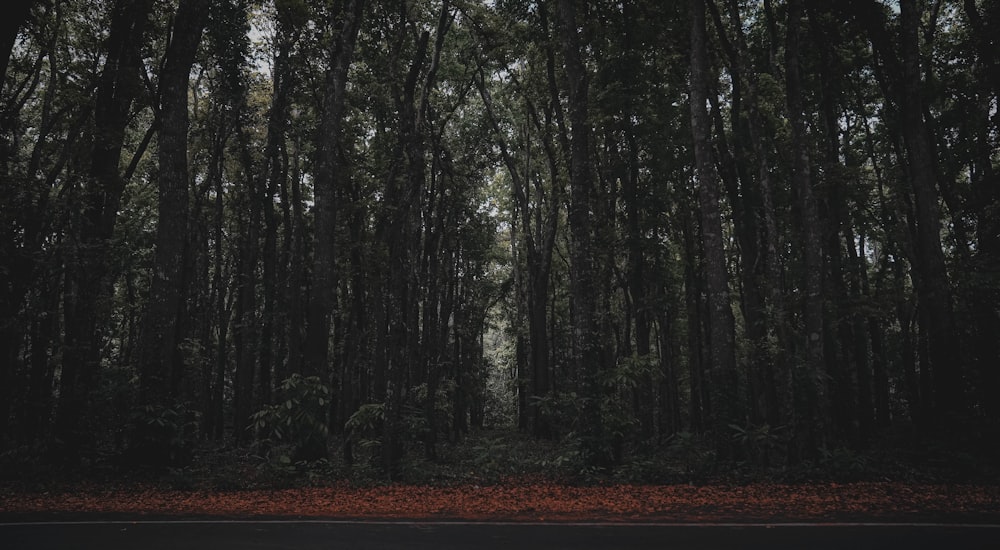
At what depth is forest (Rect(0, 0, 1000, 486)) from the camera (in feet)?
46.5

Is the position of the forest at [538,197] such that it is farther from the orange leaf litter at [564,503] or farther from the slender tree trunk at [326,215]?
the orange leaf litter at [564,503]

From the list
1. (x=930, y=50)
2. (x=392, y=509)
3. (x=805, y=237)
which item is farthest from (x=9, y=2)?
(x=930, y=50)

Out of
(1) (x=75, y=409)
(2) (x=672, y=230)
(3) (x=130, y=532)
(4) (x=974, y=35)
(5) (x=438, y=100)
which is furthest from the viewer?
(2) (x=672, y=230)

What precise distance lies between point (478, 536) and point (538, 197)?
73.3 feet

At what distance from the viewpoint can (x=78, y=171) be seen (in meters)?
17.1

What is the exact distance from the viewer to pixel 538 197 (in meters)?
28.8

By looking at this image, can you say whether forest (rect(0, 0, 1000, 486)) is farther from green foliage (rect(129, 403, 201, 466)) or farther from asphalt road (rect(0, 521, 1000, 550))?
asphalt road (rect(0, 521, 1000, 550))

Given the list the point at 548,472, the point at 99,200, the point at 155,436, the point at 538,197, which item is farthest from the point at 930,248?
the point at 99,200

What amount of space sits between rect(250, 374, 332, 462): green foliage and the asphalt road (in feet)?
15.7

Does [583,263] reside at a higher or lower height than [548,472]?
higher

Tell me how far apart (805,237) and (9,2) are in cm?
1723

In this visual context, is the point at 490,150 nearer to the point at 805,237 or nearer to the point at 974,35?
the point at 805,237

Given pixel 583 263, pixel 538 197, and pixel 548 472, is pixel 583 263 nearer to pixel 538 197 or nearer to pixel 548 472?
pixel 548 472

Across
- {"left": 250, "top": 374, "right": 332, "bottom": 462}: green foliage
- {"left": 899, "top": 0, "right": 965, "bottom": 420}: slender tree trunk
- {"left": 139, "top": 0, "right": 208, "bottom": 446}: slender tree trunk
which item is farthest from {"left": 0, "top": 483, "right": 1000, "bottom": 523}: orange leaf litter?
{"left": 899, "top": 0, "right": 965, "bottom": 420}: slender tree trunk
